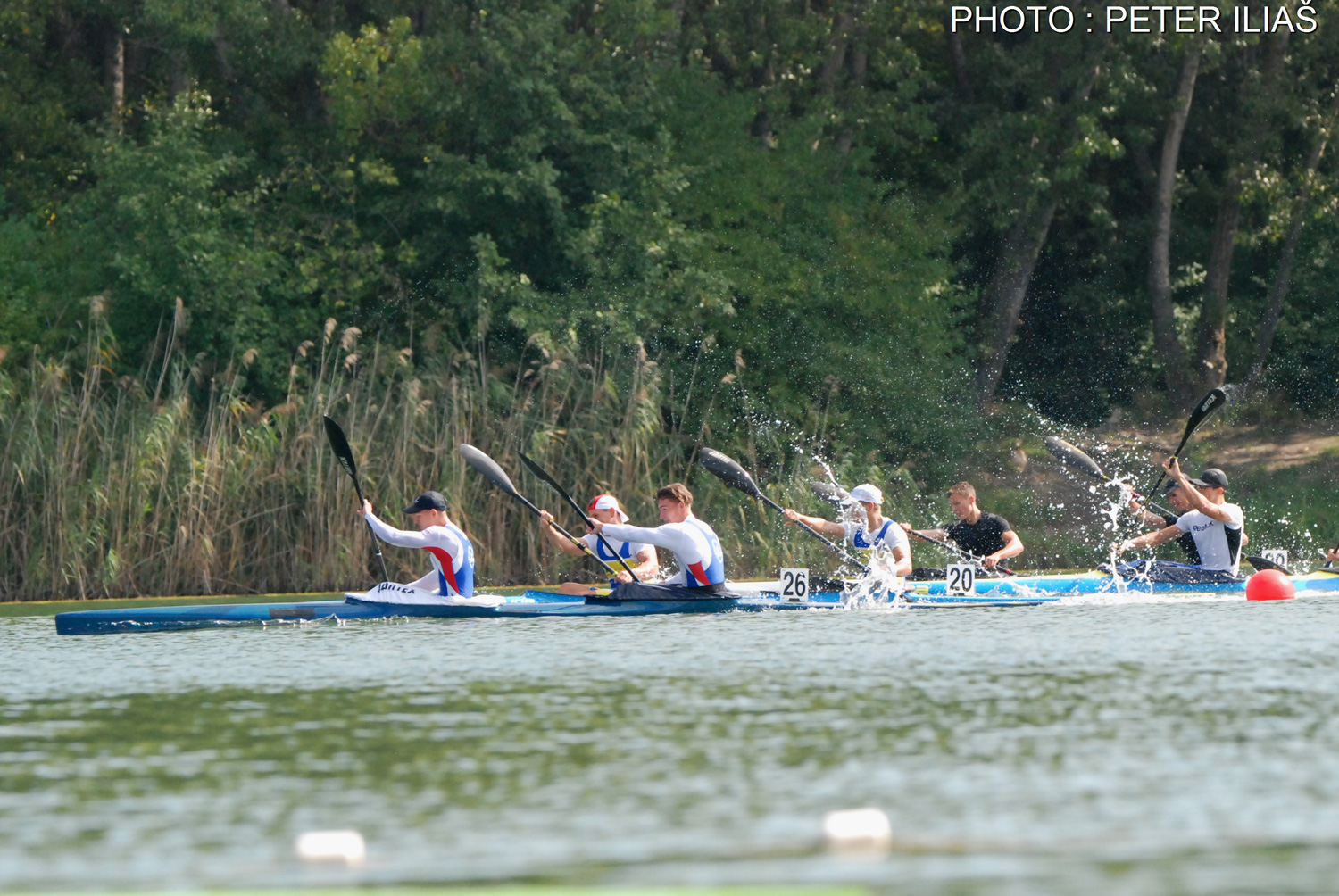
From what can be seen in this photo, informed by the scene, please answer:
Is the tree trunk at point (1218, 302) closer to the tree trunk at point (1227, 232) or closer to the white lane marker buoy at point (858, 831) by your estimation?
the tree trunk at point (1227, 232)

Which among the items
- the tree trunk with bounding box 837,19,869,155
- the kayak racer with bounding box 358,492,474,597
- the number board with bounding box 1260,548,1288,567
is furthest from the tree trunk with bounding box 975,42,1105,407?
the kayak racer with bounding box 358,492,474,597

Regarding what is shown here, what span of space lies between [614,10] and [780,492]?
806cm

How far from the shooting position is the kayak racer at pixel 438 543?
51.1 feet

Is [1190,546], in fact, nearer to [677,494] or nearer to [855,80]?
[677,494]

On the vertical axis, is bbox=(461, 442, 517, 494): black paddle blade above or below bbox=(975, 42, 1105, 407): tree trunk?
below

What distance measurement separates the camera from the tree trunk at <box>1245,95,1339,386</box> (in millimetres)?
31000

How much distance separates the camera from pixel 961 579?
1727 cm

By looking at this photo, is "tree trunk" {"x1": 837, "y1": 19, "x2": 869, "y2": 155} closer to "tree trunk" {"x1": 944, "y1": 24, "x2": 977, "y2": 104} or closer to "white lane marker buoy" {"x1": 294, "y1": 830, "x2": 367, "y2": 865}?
"tree trunk" {"x1": 944, "y1": 24, "x2": 977, "y2": 104}

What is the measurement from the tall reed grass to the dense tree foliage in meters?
1.59

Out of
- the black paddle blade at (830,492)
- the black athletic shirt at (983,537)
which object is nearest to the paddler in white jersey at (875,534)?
the black paddle blade at (830,492)

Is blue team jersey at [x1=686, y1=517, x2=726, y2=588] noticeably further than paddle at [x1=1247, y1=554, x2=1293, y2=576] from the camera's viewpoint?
No

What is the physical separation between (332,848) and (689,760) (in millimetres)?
2219

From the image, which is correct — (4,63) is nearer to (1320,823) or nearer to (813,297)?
(813,297)

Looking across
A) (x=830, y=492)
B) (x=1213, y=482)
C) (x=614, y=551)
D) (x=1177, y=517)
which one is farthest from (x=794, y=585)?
(x=1177, y=517)
